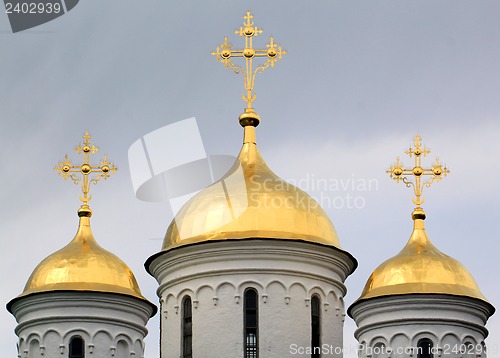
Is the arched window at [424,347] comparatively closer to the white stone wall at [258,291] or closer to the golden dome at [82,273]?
the white stone wall at [258,291]

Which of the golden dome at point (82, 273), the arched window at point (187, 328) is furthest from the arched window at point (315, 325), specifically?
the golden dome at point (82, 273)

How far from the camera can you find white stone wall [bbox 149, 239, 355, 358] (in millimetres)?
37188

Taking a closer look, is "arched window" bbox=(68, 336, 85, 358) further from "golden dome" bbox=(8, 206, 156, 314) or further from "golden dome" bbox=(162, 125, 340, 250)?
"golden dome" bbox=(162, 125, 340, 250)

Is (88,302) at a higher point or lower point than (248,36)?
lower

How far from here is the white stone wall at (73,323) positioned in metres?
38.8

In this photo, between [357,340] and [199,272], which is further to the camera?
[357,340]

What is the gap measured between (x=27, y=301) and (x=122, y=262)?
2.05 meters

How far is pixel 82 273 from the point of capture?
128ft

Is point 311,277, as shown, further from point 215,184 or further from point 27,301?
point 27,301

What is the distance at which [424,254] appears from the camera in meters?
39.5

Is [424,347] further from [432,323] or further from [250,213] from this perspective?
[250,213]

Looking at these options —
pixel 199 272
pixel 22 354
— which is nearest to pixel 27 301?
pixel 22 354

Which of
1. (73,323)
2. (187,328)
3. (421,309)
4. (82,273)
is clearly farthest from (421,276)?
(73,323)

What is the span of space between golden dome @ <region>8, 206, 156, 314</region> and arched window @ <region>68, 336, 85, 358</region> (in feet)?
3.12
